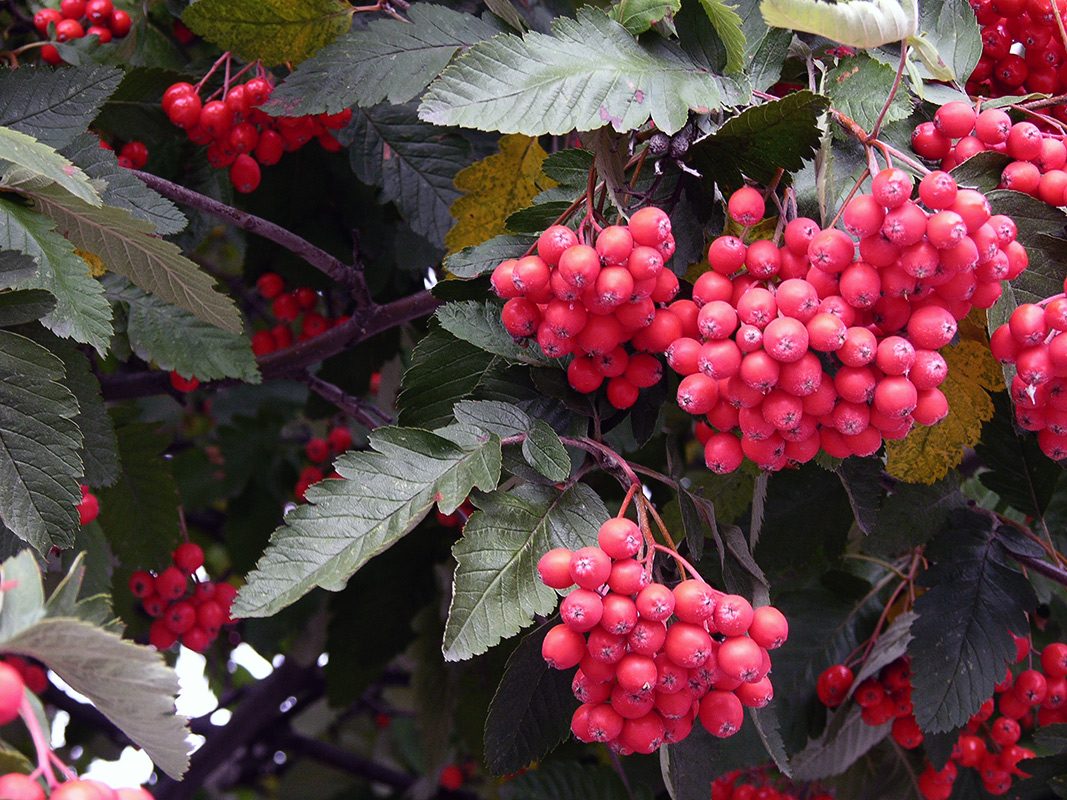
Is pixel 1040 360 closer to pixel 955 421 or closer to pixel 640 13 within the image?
pixel 955 421

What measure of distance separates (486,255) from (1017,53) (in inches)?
36.3

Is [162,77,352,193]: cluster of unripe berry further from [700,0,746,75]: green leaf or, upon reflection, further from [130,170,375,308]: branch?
[700,0,746,75]: green leaf

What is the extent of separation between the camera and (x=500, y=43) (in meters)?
1.06

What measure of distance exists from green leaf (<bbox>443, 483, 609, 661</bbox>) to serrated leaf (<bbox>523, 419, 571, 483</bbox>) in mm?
47

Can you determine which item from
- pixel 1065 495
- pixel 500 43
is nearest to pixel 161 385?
pixel 500 43

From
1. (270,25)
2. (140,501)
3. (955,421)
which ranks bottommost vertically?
(140,501)

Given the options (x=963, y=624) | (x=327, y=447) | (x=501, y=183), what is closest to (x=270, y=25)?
(x=501, y=183)

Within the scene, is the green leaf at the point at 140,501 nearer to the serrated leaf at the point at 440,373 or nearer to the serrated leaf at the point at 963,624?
the serrated leaf at the point at 440,373

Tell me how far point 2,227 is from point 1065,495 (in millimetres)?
1979

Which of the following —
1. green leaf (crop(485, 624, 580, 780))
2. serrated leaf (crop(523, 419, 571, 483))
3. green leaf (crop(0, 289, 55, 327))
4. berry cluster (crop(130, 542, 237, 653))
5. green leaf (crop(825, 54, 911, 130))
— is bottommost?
berry cluster (crop(130, 542, 237, 653))

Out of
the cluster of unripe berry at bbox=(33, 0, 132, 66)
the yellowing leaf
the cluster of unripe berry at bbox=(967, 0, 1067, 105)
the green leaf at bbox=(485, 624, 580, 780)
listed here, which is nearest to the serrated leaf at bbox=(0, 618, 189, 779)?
the green leaf at bbox=(485, 624, 580, 780)

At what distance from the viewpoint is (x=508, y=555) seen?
1.04m

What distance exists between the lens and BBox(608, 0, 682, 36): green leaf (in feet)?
3.56

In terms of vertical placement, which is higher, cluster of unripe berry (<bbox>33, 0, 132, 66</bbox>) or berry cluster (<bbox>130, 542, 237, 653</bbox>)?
cluster of unripe berry (<bbox>33, 0, 132, 66</bbox>)
